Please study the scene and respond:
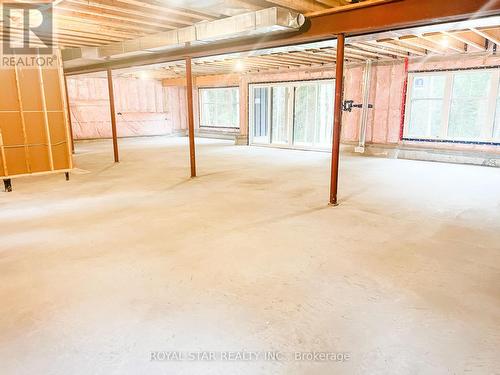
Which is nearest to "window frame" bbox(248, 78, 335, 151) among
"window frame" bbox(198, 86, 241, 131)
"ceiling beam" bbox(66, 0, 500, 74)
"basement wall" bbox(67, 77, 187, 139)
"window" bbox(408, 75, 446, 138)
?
"window frame" bbox(198, 86, 241, 131)

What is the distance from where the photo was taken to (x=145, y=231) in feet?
11.1

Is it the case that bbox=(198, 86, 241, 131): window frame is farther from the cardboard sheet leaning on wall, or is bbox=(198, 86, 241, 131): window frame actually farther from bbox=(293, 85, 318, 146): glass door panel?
A: the cardboard sheet leaning on wall

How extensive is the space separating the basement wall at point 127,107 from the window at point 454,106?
9492 millimetres

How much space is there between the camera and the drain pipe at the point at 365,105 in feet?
28.4

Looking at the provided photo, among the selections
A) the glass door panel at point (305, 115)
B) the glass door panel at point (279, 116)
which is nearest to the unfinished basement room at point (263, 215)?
the glass door panel at point (305, 115)

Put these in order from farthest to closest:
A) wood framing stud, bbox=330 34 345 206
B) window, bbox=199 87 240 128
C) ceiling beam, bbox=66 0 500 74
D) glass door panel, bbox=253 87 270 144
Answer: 1. window, bbox=199 87 240 128
2. glass door panel, bbox=253 87 270 144
3. wood framing stud, bbox=330 34 345 206
4. ceiling beam, bbox=66 0 500 74

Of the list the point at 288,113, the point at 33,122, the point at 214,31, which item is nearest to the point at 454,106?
the point at 288,113

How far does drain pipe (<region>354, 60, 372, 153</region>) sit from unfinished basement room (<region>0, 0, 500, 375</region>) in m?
0.06

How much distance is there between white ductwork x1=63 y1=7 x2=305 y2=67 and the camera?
3.73 metres

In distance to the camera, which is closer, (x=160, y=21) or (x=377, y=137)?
(x=160, y=21)

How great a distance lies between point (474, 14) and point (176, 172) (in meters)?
5.10

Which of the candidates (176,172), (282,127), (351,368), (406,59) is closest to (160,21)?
(176,172)

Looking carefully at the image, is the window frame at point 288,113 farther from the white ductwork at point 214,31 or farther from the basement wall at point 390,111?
the white ductwork at point 214,31

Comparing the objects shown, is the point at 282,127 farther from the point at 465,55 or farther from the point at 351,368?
the point at 351,368
